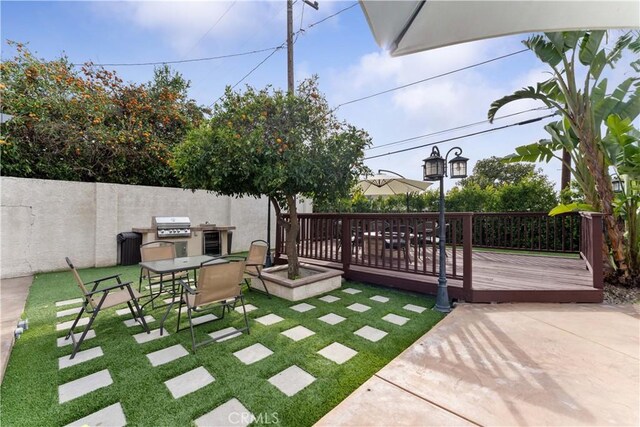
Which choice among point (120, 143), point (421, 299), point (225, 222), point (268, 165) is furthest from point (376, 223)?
point (120, 143)

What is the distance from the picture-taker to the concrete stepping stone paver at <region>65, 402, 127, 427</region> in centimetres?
177

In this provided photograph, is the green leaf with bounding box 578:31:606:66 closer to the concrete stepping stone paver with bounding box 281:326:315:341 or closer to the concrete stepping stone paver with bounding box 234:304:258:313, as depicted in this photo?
the concrete stepping stone paver with bounding box 281:326:315:341

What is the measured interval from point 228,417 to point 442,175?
391cm

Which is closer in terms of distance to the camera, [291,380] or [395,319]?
[291,380]

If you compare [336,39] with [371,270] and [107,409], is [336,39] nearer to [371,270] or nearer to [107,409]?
[371,270]

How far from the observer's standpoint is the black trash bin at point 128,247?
6.96 metres

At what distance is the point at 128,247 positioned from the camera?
23.0ft

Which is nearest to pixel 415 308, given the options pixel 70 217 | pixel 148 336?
pixel 148 336

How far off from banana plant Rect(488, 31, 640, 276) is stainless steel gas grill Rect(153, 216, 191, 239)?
8.34m

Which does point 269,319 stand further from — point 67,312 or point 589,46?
point 589,46

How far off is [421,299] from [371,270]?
1.16 metres

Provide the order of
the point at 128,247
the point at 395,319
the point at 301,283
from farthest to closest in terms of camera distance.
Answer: the point at 128,247
the point at 301,283
the point at 395,319

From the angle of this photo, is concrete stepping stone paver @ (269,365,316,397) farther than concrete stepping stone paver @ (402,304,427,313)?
No

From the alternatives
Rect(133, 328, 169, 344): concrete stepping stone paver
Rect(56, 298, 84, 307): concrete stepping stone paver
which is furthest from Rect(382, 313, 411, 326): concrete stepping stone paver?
Rect(56, 298, 84, 307): concrete stepping stone paver
